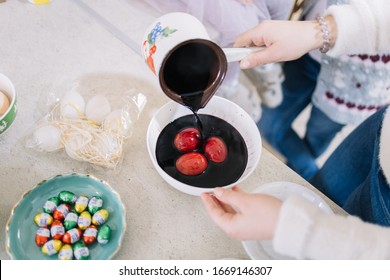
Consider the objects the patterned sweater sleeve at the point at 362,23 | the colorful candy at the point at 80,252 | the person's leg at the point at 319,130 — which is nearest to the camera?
the colorful candy at the point at 80,252

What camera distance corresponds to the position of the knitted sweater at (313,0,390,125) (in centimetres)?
96

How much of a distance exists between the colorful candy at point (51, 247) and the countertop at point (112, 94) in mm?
101

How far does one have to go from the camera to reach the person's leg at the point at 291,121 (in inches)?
57.2

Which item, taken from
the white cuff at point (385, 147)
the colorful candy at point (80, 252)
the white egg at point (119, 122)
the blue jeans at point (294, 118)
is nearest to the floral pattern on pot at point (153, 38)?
the white egg at point (119, 122)

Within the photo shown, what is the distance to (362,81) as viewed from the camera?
1.18 m

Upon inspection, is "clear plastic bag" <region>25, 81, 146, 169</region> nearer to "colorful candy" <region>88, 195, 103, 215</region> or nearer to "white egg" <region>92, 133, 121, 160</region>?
"white egg" <region>92, 133, 121, 160</region>

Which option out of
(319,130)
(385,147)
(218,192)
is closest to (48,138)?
(218,192)

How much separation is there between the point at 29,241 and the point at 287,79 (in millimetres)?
1102

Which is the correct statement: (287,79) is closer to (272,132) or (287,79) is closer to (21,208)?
(272,132)

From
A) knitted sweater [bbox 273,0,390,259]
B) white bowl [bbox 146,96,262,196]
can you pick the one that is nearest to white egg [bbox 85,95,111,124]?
white bowl [bbox 146,96,262,196]

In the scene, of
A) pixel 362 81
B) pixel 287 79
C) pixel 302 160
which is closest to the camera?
pixel 362 81

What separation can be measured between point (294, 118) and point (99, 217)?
1102 millimetres

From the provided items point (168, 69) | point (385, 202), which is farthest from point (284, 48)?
point (385, 202)

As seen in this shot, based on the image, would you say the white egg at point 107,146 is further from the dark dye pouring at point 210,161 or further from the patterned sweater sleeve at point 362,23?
the patterned sweater sleeve at point 362,23
